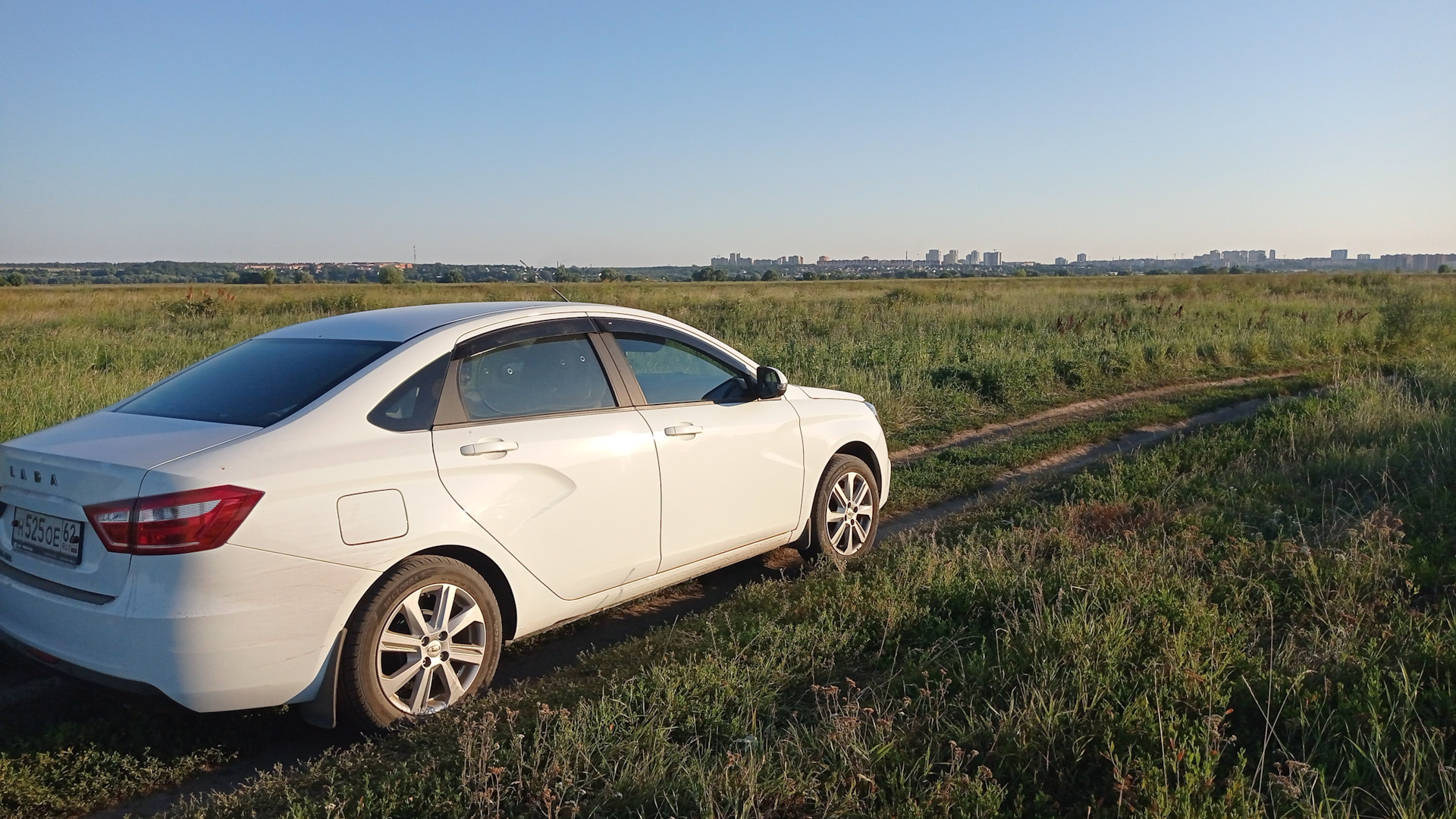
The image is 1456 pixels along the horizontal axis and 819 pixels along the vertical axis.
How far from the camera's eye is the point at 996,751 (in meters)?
3.12

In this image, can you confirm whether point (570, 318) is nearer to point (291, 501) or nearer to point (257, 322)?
point (291, 501)

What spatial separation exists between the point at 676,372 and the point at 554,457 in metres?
1.12

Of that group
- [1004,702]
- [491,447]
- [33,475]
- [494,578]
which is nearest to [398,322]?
[491,447]

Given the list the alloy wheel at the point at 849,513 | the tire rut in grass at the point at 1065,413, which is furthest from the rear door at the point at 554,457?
the tire rut in grass at the point at 1065,413

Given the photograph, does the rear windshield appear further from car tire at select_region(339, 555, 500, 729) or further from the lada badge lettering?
car tire at select_region(339, 555, 500, 729)

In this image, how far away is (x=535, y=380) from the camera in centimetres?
445

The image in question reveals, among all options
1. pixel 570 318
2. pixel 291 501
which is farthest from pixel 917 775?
pixel 570 318

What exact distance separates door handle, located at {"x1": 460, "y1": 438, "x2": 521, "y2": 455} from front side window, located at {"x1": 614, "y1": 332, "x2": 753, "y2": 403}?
940 mm

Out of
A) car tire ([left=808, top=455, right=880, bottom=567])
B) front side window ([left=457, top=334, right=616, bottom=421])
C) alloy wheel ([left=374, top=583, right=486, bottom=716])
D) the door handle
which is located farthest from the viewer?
car tire ([left=808, top=455, right=880, bottom=567])

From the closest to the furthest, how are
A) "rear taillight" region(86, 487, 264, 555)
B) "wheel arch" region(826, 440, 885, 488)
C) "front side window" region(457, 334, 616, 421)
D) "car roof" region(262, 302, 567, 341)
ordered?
"rear taillight" region(86, 487, 264, 555), "front side window" region(457, 334, 616, 421), "car roof" region(262, 302, 567, 341), "wheel arch" region(826, 440, 885, 488)

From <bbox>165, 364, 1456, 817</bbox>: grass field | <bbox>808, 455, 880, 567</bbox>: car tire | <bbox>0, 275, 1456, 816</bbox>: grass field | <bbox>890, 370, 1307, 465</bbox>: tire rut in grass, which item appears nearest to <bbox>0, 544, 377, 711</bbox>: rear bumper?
<bbox>0, 275, 1456, 816</bbox>: grass field

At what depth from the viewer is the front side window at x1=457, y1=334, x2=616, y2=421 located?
166 inches

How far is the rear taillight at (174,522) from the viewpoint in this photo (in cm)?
320

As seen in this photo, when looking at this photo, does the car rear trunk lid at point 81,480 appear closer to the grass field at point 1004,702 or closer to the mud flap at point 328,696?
the mud flap at point 328,696
